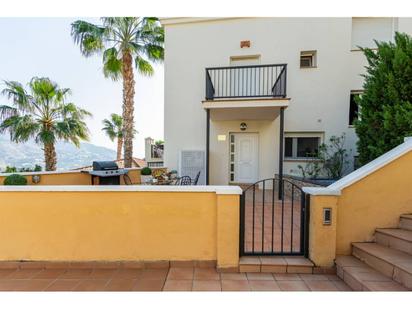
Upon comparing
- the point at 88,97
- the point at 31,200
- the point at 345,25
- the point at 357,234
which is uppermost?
the point at 345,25

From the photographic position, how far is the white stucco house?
7.31 metres

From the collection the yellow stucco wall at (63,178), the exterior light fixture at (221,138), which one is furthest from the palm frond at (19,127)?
the exterior light fixture at (221,138)

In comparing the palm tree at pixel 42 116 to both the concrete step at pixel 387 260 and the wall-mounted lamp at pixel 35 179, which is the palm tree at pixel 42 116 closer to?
the wall-mounted lamp at pixel 35 179

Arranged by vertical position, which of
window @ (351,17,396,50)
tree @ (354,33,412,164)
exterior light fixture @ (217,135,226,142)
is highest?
window @ (351,17,396,50)

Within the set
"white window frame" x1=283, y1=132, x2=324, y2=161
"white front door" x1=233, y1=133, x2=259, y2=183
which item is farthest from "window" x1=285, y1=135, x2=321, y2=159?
"white front door" x1=233, y1=133, x2=259, y2=183

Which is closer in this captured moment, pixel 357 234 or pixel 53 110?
pixel 357 234

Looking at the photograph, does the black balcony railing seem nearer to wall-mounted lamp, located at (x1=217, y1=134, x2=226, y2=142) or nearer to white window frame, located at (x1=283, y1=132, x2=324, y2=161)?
wall-mounted lamp, located at (x1=217, y1=134, x2=226, y2=142)

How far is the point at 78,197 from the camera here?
9.23ft

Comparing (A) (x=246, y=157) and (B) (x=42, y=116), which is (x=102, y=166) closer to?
(B) (x=42, y=116)

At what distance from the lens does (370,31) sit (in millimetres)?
7316

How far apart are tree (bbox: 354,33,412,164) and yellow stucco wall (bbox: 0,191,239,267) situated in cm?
475
